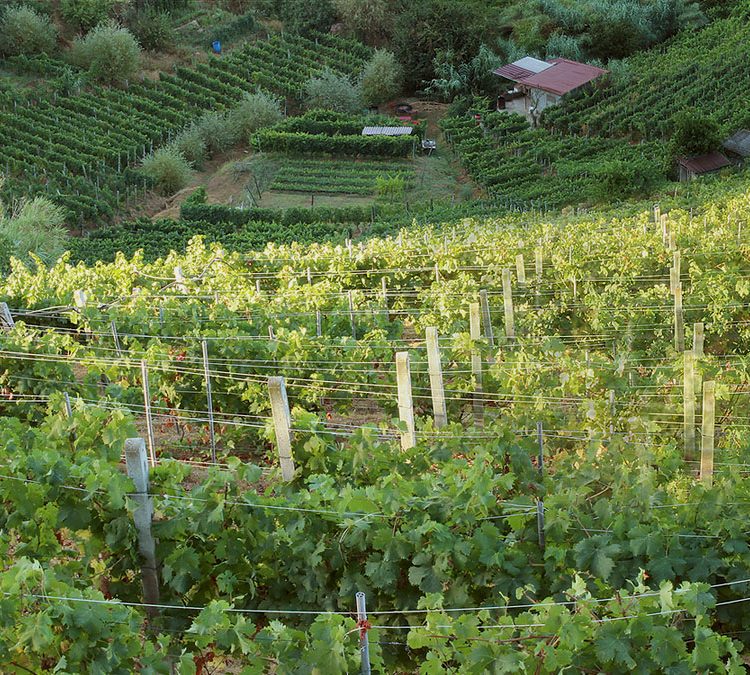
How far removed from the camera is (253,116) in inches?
1774

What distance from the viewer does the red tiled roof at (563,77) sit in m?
42.9

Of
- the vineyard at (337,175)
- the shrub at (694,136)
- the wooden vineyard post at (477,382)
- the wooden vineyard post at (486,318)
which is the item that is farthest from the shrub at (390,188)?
the wooden vineyard post at (477,382)

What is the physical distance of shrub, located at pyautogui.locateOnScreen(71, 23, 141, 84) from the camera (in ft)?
157

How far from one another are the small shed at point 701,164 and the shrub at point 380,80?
15.9m

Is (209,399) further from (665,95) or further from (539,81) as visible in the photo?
(539,81)

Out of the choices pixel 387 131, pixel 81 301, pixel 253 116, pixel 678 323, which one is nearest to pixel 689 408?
pixel 678 323

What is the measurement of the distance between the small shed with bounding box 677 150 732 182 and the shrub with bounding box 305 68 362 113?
622 inches

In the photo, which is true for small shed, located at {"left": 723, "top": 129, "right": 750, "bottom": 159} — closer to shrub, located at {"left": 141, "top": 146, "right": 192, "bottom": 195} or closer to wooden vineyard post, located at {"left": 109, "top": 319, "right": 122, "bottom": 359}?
shrub, located at {"left": 141, "top": 146, "right": 192, "bottom": 195}

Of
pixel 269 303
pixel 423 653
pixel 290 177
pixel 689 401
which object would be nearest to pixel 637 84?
pixel 290 177

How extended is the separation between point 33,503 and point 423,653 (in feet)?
8.22

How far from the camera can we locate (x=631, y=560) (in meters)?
6.34

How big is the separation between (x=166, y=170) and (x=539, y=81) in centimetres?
1544

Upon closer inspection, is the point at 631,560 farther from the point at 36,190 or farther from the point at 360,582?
the point at 36,190

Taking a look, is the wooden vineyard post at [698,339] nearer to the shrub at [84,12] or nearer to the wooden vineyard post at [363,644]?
the wooden vineyard post at [363,644]
